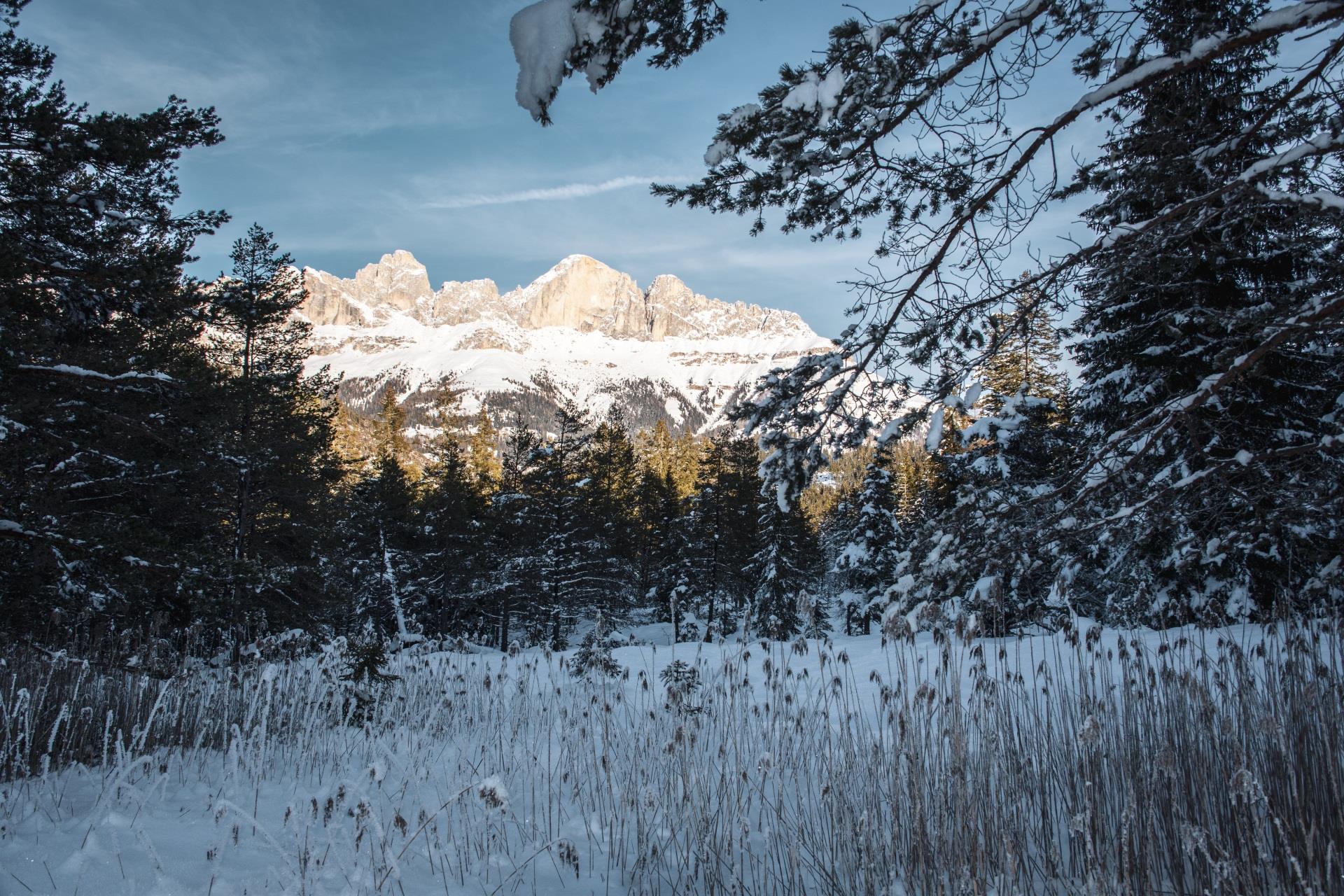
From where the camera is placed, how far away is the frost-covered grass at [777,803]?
8.33 feet

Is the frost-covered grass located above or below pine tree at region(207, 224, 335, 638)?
below

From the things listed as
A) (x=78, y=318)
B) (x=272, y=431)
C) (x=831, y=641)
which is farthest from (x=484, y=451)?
(x=831, y=641)

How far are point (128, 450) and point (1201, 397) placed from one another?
14488 millimetres

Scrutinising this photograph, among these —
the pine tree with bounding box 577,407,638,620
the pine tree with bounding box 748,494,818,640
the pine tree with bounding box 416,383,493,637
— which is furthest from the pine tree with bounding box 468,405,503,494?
the pine tree with bounding box 748,494,818,640

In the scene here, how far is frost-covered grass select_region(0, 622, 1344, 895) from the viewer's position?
2539mm

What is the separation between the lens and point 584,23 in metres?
2.37

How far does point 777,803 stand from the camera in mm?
3342

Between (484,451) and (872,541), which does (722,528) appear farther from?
(484,451)

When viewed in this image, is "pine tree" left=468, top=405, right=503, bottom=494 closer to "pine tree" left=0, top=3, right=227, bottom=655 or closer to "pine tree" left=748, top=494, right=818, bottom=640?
"pine tree" left=748, top=494, right=818, bottom=640

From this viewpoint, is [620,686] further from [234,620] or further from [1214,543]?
[234,620]

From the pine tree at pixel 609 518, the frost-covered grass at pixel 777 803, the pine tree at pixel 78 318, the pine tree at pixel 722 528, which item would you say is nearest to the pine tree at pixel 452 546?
the pine tree at pixel 609 518

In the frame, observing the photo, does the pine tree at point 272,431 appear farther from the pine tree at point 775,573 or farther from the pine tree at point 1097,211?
the pine tree at point 775,573

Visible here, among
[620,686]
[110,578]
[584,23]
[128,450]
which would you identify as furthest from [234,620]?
[584,23]

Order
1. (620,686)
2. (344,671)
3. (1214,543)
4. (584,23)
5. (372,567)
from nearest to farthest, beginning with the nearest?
(584,23), (1214,543), (620,686), (344,671), (372,567)
